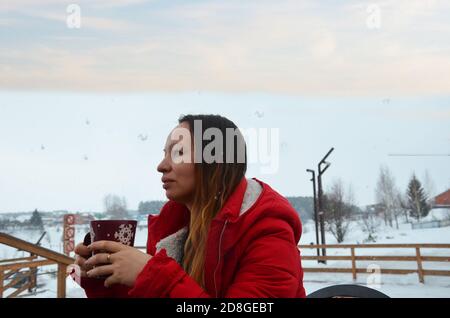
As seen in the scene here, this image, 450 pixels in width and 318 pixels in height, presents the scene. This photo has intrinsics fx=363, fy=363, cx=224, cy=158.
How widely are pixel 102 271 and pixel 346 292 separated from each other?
0.98 feet

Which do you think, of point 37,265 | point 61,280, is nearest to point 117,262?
point 61,280

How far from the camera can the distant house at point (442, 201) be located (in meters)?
4.77

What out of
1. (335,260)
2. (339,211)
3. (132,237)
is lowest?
(335,260)

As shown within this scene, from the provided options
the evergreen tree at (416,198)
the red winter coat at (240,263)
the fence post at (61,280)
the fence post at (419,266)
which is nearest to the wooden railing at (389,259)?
the fence post at (419,266)

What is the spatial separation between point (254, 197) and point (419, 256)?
436cm

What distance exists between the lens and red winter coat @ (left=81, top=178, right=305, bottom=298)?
308mm

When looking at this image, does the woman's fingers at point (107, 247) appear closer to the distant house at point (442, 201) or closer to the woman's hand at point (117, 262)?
the woman's hand at point (117, 262)

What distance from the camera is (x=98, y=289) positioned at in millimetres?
347

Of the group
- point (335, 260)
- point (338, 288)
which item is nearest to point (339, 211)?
point (335, 260)

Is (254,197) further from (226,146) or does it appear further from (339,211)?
(339,211)

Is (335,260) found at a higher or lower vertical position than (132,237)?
lower

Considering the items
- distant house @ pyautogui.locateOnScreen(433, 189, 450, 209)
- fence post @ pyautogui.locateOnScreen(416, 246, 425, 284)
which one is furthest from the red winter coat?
distant house @ pyautogui.locateOnScreen(433, 189, 450, 209)

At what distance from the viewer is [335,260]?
15.0 ft

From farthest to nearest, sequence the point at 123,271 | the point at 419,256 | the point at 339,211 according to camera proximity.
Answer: the point at 339,211
the point at 419,256
the point at 123,271
